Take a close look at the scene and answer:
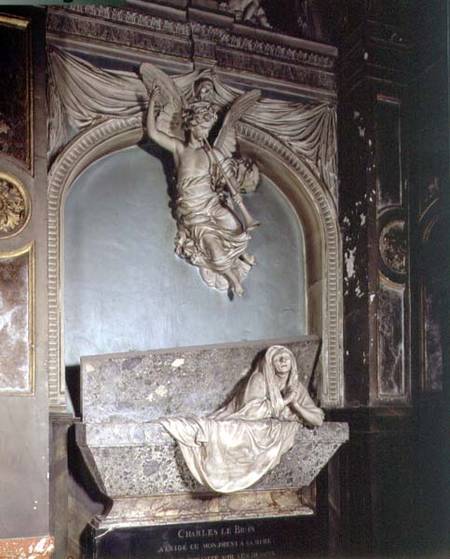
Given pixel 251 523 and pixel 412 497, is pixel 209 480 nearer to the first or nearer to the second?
pixel 251 523

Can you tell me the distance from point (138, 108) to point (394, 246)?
194cm

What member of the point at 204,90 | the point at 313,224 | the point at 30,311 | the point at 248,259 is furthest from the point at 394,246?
the point at 30,311

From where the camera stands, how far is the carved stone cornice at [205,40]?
495 centimetres

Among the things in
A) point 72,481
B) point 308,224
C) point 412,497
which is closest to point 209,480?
point 72,481

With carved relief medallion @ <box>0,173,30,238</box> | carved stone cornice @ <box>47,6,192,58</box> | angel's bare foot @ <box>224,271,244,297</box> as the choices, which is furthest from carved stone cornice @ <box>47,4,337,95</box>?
angel's bare foot @ <box>224,271,244,297</box>

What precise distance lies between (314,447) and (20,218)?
222 cm

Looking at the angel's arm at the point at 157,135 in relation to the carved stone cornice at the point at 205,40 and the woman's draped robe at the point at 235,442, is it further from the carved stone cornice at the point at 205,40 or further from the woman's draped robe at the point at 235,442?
the woman's draped robe at the point at 235,442

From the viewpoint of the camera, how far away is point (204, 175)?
5113mm

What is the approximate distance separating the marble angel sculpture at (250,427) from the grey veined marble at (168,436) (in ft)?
0.29

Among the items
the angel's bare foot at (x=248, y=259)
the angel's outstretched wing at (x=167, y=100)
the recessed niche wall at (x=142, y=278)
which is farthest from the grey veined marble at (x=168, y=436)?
the angel's outstretched wing at (x=167, y=100)

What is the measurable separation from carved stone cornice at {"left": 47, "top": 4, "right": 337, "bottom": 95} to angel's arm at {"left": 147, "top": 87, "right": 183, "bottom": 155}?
1.23 feet

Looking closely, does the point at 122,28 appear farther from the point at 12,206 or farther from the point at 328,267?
the point at 328,267

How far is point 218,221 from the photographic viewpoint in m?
5.18

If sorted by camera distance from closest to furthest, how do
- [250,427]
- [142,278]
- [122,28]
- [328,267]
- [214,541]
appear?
[250,427] < [214,541] < [122,28] < [142,278] < [328,267]
